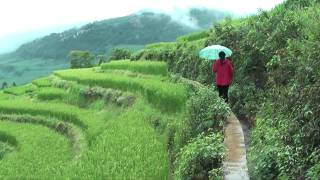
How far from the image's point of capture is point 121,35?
482 ft

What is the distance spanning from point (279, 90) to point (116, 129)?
592cm

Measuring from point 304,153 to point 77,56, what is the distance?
2199 inches

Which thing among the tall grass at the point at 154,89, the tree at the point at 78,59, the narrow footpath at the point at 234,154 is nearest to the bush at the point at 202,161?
the narrow footpath at the point at 234,154

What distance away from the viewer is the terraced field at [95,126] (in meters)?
9.60

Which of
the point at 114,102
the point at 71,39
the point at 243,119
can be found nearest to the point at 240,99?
the point at 243,119

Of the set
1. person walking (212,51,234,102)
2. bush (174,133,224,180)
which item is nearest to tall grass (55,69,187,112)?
person walking (212,51,234,102)

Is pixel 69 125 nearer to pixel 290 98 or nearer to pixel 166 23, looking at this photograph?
pixel 290 98

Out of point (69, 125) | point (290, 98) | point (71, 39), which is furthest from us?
point (71, 39)

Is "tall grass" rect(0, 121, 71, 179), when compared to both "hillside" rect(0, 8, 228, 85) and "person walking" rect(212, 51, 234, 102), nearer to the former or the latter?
"person walking" rect(212, 51, 234, 102)

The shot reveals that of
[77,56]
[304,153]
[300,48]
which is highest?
[300,48]

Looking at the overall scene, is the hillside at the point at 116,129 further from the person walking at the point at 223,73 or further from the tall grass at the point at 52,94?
the person walking at the point at 223,73

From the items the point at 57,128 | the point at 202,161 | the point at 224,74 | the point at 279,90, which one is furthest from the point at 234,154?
the point at 57,128

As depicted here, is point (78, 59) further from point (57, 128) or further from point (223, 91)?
point (223, 91)

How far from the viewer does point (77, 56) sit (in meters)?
60.2
